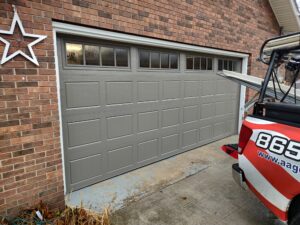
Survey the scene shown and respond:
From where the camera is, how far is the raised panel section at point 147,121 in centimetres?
399

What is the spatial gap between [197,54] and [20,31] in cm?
362

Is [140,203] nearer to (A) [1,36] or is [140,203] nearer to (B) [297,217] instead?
(B) [297,217]

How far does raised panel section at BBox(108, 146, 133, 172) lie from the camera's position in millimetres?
3670

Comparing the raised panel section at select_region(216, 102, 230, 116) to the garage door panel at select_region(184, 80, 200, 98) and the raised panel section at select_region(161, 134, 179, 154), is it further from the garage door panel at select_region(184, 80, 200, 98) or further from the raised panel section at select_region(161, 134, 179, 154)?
the raised panel section at select_region(161, 134, 179, 154)

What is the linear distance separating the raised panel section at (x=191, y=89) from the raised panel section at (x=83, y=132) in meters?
2.21

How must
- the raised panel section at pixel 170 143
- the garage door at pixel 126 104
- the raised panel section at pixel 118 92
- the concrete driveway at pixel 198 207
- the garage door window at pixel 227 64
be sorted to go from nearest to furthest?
the concrete driveway at pixel 198 207, the garage door at pixel 126 104, the raised panel section at pixel 118 92, the raised panel section at pixel 170 143, the garage door window at pixel 227 64

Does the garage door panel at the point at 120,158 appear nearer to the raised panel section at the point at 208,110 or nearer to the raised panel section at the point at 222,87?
the raised panel section at the point at 208,110

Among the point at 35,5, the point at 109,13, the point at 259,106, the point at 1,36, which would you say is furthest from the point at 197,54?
the point at 1,36

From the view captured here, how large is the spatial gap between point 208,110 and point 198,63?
1229 millimetres

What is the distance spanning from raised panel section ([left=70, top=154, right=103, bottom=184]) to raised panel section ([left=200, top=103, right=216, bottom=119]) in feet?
9.31

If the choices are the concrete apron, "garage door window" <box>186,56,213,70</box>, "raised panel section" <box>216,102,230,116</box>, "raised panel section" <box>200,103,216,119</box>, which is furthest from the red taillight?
"raised panel section" <box>216,102,230,116</box>

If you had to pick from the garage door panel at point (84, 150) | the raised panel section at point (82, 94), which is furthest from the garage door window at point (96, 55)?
the garage door panel at point (84, 150)

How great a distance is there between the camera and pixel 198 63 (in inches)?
197

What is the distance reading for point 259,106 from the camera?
7.43ft
